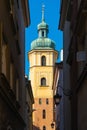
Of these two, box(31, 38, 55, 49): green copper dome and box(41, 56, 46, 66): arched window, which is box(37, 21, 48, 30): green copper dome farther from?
box(41, 56, 46, 66): arched window

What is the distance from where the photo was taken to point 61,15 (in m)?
26.7

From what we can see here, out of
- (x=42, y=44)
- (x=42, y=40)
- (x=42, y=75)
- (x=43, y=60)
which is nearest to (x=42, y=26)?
(x=42, y=40)

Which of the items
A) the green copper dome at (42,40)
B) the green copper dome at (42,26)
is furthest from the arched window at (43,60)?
the green copper dome at (42,26)

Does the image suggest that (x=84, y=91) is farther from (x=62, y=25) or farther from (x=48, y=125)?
(x=48, y=125)

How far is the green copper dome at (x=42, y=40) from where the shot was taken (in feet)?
358

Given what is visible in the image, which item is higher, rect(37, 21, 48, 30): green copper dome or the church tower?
rect(37, 21, 48, 30): green copper dome

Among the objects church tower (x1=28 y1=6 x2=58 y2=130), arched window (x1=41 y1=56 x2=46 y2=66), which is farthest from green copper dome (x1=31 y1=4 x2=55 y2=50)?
arched window (x1=41 y1=56 x2=46 y2=66)

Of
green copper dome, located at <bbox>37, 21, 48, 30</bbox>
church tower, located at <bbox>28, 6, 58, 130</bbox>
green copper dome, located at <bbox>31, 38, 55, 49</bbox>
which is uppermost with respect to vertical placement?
green copper dome, located at <bbox>37, 21, 48, 30</bbox>

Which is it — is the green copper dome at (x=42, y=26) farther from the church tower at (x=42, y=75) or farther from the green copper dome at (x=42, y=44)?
the green copper dome at (x=42, y=44)

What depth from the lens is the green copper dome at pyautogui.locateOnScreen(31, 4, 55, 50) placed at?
109m

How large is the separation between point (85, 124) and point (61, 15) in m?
14.3

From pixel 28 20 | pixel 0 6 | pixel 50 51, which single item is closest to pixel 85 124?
pixel 0 6

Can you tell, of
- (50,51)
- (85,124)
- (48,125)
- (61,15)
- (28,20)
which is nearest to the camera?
(85,124)

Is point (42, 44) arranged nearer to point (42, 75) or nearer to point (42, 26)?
point (42, 26)
